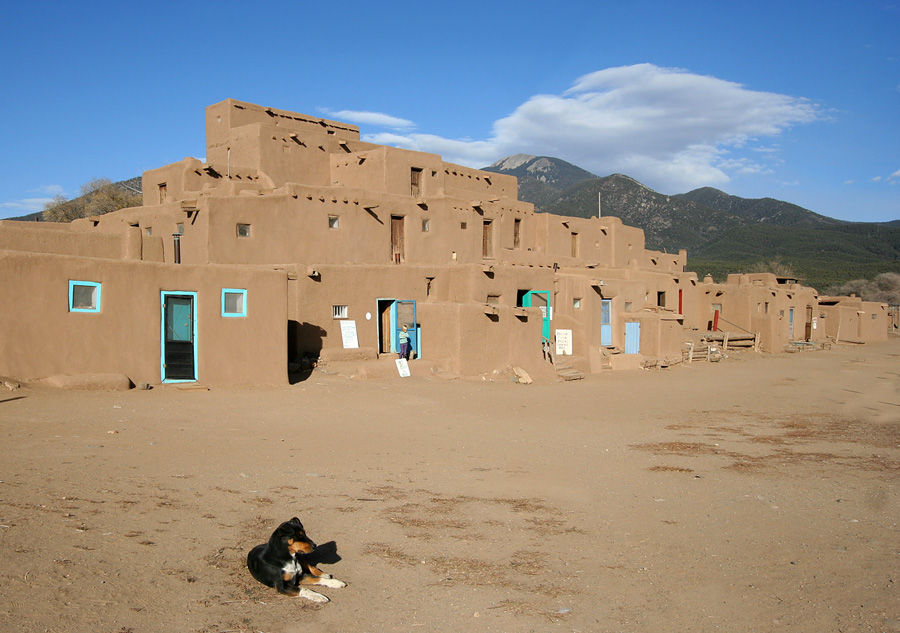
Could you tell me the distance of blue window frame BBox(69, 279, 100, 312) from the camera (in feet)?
39.7

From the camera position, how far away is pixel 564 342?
22969 millimetres

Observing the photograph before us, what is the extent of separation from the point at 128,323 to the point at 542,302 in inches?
525

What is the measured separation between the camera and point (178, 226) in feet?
→ 67.5

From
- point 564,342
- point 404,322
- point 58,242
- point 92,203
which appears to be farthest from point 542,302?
point 92,203

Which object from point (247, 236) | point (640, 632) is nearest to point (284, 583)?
point (640, 632)

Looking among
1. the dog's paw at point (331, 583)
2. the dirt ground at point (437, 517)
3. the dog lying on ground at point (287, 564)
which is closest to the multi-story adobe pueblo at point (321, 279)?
the dirt ground at point (437, 517)

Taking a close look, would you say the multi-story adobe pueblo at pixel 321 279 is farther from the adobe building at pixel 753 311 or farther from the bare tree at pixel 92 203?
the bare tree at pixel 92 203

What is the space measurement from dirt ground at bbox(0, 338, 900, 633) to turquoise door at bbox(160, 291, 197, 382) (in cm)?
52

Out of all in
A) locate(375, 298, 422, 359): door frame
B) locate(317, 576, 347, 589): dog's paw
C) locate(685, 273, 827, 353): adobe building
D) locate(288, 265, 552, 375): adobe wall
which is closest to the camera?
locate(317, 576, 347, 589): dog's paw

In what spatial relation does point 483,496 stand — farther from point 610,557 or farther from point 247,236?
point 247,236

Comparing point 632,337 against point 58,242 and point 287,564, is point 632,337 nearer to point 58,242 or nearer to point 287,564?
point 58,242

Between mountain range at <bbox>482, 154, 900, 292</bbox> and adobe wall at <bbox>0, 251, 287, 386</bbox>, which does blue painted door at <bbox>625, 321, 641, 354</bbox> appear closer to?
adobe wall at <bbox>0, 251, 287, 386</bbox>

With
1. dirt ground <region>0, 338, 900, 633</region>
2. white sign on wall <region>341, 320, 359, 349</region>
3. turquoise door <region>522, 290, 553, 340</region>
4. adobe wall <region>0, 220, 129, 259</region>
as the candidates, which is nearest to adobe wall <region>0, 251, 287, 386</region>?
dirt ground <region>0, 338, 900, 633</region>

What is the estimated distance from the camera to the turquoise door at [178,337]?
13.3 m
